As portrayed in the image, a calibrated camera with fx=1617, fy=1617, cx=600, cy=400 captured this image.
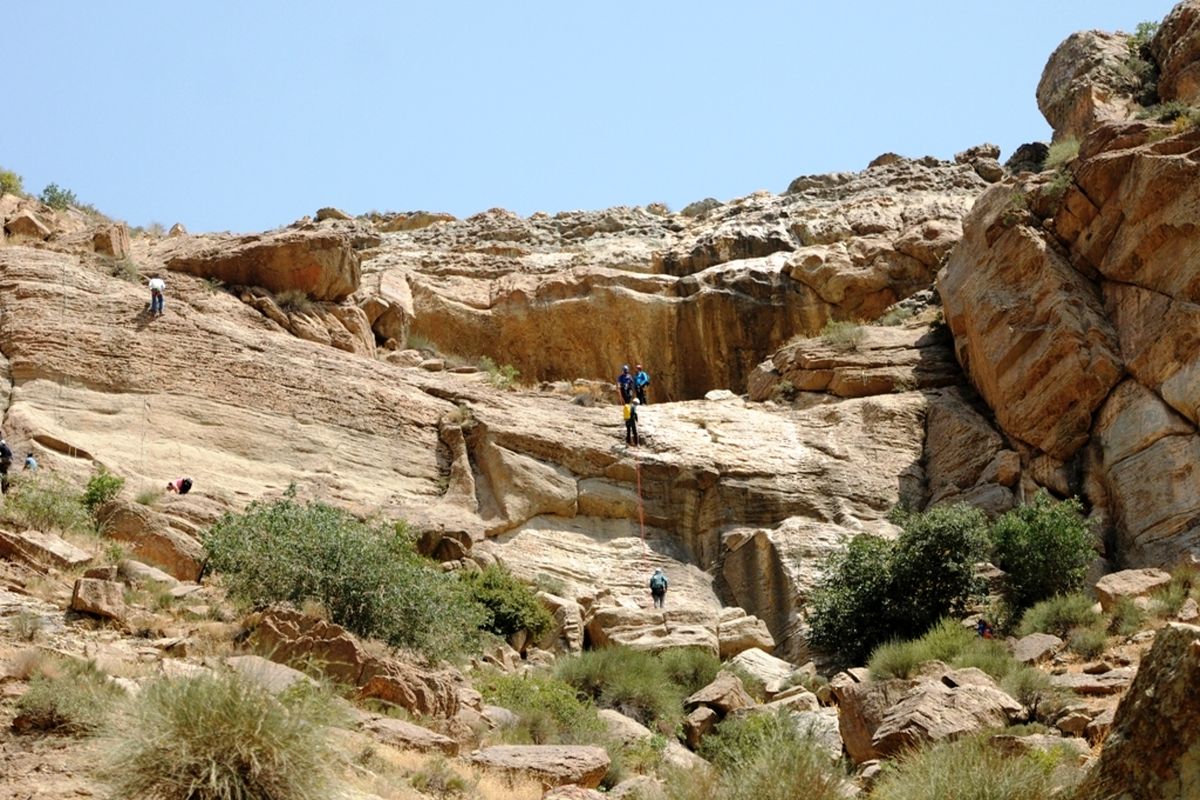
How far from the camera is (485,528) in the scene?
91.1 feet

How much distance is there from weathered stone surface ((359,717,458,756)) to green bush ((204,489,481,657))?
436 centimetres

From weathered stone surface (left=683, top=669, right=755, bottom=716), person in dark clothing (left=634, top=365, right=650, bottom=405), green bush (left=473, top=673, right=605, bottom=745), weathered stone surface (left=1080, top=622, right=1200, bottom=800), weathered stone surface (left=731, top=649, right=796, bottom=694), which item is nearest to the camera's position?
weathered stone surface (left=1080, top=622, right=1200, bottom=800)

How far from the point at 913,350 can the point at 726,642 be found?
11.7 metres

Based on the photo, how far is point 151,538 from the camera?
67.3ft

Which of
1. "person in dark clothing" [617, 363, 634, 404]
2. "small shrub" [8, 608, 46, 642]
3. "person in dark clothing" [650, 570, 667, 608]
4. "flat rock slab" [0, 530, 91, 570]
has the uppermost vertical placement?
"person in dark clothing" [617, 363, 634, 404]

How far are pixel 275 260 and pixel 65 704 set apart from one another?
2276 centimetres

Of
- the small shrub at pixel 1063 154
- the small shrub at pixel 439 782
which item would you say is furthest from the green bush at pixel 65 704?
the small shrub at pixel 1063 154

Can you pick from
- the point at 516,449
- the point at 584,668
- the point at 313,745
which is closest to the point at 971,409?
the point at 516,449

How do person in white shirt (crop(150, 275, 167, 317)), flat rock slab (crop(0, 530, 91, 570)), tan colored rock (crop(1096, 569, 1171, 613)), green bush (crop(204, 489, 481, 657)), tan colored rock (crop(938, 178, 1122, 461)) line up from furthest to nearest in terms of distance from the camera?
person in white shirt (crop(150, 275, 167, 317)) < tan colored rock (crop(938, 178, 1122, 461)) < tan colored rock (crop(1096, 569, 1171, 613)) < green bush (crop(204, 489, 481, 657)) < flat rock slab (crop(0, 530, 91, 570))

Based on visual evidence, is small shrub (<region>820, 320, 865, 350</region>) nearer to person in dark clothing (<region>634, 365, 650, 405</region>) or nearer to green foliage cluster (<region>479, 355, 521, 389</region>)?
person in dark clothing (<region>634, 365, 650, 405</region>)

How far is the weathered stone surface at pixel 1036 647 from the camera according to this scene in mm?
20344

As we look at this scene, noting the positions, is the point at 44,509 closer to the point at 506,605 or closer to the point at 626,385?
the point at 506,605

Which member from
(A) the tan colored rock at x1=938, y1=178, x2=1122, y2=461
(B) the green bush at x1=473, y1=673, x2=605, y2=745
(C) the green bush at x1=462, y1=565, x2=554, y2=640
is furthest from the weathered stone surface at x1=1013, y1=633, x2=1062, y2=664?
(A) the tan colored rock at x1=938, y1=178, x2=1122, y2=461

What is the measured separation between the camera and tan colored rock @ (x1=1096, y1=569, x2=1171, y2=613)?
73.1ft
